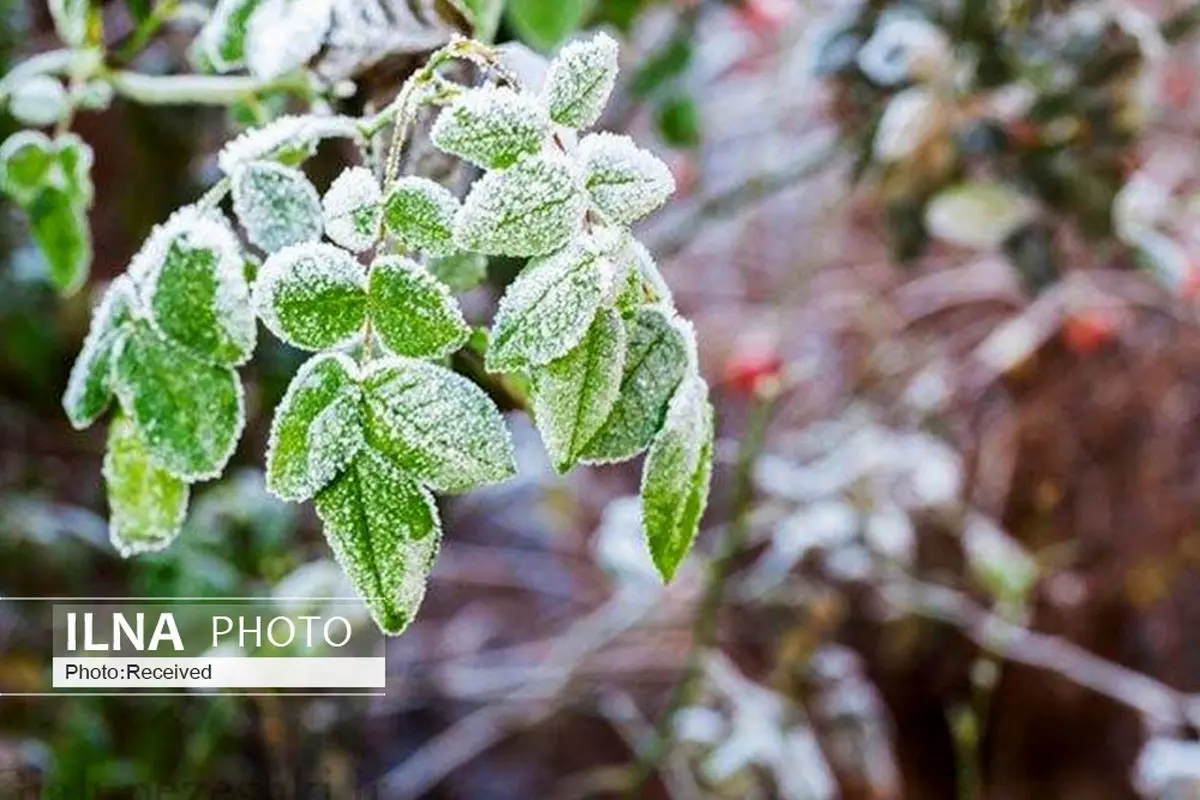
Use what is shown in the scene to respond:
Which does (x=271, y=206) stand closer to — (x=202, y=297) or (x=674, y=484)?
(x=202, y=297)

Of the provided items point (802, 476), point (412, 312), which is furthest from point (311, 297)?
point (802, 476)

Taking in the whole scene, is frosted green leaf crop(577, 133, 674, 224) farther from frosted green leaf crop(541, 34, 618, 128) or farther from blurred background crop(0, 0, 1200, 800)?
→ blurred background crop(0, 0, 1200, 800)

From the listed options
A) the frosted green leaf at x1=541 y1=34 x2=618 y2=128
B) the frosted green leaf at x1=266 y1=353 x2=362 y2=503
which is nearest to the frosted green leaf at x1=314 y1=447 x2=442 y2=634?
the frosted green leaf at x1=266 y1=353 x2=362 y2=503

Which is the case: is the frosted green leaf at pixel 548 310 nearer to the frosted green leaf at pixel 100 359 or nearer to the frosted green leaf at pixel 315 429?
the frosted green leaf at pixel 315 429

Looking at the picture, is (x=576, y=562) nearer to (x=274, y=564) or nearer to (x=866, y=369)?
(x=866, y=369)

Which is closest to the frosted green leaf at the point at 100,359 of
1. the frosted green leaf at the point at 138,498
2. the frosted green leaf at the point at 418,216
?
the frosted green leaf at the point at 138,498
